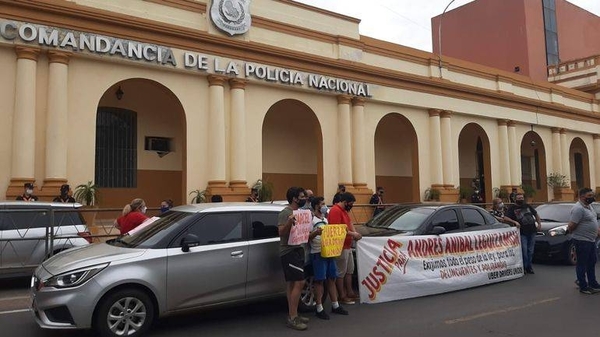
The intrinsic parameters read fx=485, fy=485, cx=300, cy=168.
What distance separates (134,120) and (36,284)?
37.3ft

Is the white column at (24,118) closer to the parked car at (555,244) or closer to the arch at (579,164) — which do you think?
the parked car at (555,244)

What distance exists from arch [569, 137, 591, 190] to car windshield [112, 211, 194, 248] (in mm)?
27685

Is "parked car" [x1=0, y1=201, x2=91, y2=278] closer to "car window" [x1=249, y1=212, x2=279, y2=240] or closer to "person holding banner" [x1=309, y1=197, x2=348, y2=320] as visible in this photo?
"car window" [x1=249, y1=212, x2=279, y2=240]

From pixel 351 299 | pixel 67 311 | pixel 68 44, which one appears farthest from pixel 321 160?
pixel 67 311

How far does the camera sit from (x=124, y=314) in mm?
5430

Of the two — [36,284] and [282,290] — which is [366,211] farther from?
[36,284]

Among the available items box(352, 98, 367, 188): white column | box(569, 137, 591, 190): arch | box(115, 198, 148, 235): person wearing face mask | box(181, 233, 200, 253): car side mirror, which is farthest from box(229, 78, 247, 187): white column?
box(569, 137, 591, 190): arch

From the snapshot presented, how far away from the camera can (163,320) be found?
6.37 metres

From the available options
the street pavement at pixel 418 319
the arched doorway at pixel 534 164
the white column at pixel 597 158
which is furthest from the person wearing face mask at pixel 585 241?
the white column at pixel 597 158

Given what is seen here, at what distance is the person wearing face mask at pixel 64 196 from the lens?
1143 centimetres

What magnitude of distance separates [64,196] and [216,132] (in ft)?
16.0

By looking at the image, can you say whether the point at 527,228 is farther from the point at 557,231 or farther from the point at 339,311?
the point at 339,311

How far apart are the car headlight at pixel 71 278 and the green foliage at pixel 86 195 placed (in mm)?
7639

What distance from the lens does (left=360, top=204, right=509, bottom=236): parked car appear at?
827cm
